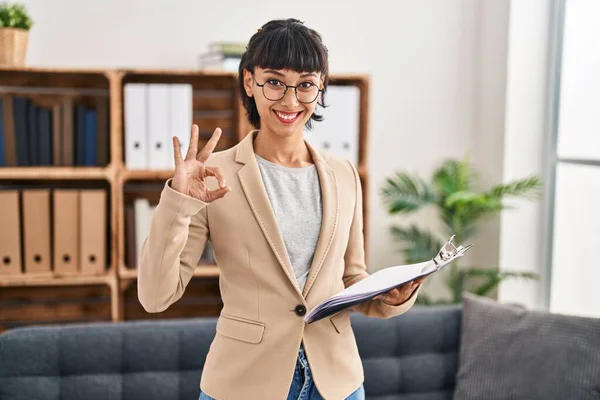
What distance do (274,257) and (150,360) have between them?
1142 mm

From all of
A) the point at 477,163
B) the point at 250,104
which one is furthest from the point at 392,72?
the point at 250,104

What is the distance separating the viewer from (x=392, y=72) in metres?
3.41

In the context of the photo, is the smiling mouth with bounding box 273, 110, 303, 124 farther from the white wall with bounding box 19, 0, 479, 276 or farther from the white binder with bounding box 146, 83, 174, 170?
the white wall with bounding box 19, 0, 479, 276

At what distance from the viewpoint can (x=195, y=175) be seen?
3.81ft

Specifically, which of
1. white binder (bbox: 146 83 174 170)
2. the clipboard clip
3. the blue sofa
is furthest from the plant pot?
the clipboard clip

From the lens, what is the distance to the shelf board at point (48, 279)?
9.29ft

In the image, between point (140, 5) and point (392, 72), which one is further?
point (392, 72)

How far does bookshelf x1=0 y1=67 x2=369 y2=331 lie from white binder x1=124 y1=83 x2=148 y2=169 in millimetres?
38

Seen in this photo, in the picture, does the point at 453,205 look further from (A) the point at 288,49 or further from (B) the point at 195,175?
(B) the point at 195,175

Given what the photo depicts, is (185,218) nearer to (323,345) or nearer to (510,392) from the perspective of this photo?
(323,345)

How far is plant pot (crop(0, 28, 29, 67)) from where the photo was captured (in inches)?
109

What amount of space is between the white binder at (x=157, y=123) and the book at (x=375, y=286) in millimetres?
1805

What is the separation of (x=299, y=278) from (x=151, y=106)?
1.78 m

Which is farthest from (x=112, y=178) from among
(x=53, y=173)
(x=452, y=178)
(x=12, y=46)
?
(x=452, y=178)
